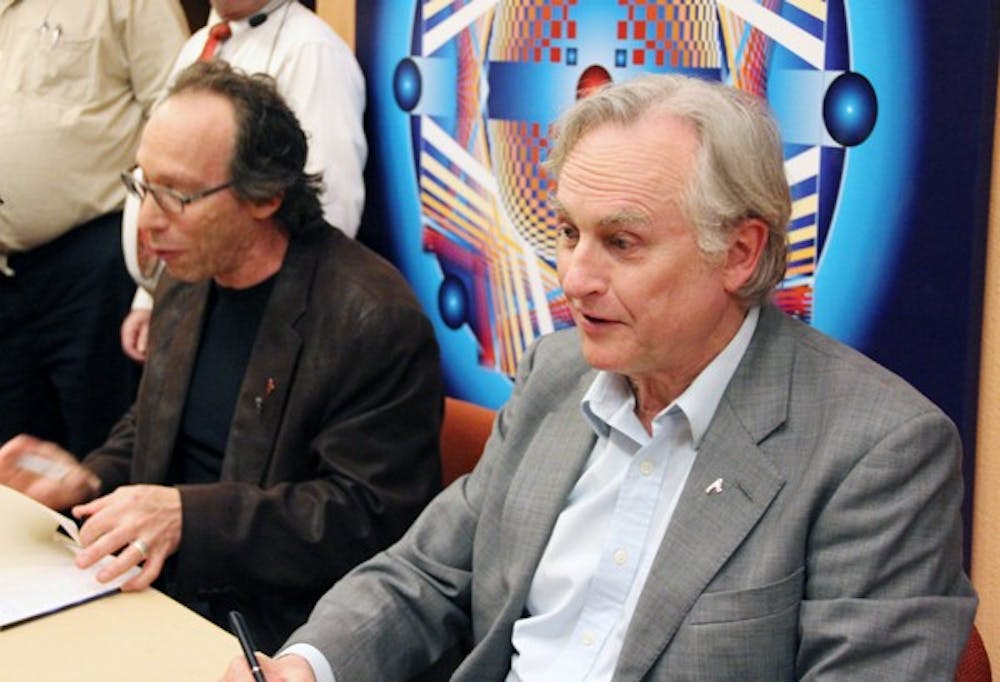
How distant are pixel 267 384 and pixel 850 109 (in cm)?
106

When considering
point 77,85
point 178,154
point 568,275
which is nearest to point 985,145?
point 568,275

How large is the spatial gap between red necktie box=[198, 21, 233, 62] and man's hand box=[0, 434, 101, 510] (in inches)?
54.0

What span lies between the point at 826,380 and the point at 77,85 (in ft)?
8.70

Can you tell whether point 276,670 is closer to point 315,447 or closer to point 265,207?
point 315,447

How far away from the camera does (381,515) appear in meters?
2.19

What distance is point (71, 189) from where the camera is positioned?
3.55 metres

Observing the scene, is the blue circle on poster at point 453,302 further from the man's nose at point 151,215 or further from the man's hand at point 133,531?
the man's hand at point 133,531

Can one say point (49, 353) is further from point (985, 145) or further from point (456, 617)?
point (985, 145)

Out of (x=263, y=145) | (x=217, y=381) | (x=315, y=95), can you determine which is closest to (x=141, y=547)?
(x=217, y=381)

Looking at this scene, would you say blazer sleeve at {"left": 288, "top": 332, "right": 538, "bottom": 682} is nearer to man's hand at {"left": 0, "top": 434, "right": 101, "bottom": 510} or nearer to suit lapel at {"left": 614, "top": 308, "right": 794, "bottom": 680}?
suit lapel at {"left": 614, "top": 308, "right": 794, "bottom": 680}

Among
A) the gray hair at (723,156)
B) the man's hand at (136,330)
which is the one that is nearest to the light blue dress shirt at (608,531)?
the gray hair at (723,156)

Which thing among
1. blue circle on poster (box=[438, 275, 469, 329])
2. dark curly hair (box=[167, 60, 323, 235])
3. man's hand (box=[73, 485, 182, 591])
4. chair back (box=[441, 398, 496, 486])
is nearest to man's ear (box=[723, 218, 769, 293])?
chair back (box=[441, 398, 496, 486])

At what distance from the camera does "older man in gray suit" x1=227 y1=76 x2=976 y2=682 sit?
54.9 inches

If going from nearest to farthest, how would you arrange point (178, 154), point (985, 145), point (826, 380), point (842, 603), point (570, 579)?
1. point (842, 603)
2. point (826, 380)
3. point (570, 579)
4. point (985, 145)
5. point (178, 154)
